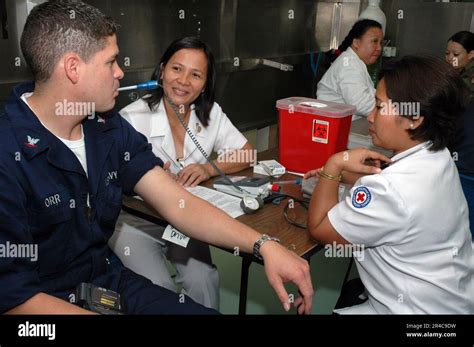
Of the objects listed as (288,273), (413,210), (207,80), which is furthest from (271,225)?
(207,80)

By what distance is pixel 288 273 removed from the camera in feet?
3.94

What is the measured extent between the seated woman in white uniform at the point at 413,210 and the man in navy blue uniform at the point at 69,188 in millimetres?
251

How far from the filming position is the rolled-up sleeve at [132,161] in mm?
1491

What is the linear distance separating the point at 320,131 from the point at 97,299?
3.81 feet

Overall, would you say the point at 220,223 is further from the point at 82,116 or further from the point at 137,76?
the point at 137,76

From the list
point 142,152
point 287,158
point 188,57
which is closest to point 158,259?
point 142,152

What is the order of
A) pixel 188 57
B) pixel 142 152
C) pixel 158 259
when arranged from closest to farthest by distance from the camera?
pixel 142 152
pixel 158 259
pixel 188 57

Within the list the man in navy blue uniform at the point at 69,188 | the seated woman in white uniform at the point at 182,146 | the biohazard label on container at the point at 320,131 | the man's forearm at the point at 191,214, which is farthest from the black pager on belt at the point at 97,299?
the biohazard label on container at the point at 320,131

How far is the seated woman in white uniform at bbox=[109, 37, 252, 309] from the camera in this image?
1897mm

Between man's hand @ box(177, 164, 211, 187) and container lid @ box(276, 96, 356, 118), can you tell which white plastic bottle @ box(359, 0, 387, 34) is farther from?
man's hand @ box(177, 164, 211, 187)

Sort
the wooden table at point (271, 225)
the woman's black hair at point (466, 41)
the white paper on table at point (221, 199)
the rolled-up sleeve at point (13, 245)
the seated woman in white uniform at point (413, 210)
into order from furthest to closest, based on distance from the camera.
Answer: the woman's black hair at point (466, 41) → the white paper on table at point (221, 199) → the wooden table at point (271, 225) → the seated woman in white uniform at point (413, 210) → the rolled-up sleeve at point (13, 245)

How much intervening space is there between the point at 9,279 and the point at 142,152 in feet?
1.99

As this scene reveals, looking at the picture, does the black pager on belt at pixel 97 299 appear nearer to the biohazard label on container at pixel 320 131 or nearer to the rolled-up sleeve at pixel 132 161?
the rolled-up sleeve at pixel 132 161
